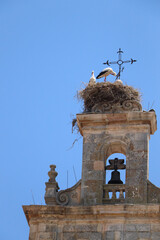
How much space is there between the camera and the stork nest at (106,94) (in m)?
23.3

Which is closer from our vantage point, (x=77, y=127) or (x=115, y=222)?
(x=115, y=222)

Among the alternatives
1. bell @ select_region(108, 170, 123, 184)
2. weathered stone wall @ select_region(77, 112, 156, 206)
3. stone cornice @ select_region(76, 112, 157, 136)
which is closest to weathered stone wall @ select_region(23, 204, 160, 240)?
weathered stone wall @ select_region(77, 112, 156, 206)

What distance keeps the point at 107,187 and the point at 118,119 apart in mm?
1676

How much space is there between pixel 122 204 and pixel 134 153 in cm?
149

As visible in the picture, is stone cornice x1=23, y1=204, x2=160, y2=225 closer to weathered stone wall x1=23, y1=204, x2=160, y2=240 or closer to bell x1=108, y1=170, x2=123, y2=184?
weathered stone wall x1=23, y1=204, x2=160, y2=240

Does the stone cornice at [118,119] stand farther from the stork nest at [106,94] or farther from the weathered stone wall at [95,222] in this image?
the weathered stone wall at [95,222]

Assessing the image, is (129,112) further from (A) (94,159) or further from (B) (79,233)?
(B) (79,233)

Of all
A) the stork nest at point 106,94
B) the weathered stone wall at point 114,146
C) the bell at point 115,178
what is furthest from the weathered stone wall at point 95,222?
the stork nest at point 106,94

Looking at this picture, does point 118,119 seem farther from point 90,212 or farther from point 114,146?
point 90,212

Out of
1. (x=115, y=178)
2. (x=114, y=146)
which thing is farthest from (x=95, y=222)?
(x=114, y=146)

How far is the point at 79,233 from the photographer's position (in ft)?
70.5

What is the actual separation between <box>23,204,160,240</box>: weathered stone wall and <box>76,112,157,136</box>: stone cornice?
225cm

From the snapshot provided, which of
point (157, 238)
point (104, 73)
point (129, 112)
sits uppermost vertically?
point (104, 73)

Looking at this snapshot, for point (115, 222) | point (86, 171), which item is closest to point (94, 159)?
point (86, 171)
